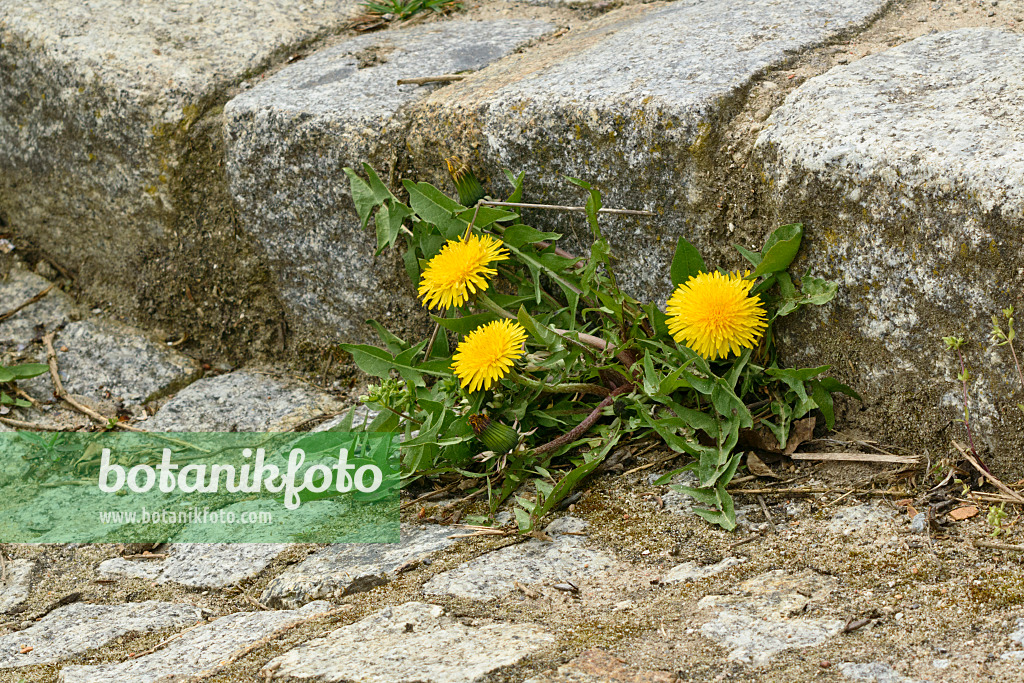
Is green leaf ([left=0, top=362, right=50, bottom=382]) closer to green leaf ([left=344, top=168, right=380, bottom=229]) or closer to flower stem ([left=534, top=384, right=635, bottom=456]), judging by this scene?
green leaf ([left=344, top=168, right=380, bottom=229])

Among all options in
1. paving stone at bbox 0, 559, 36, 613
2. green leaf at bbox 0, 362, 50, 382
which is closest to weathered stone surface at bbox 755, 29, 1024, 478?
paving stone at bbox 0, 559, 36, 613

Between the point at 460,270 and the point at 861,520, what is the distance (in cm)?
94

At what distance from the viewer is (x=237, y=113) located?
8.11 feet

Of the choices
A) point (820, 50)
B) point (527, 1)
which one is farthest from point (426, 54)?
point (820, 50)

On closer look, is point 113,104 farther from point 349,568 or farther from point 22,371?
point 349,568

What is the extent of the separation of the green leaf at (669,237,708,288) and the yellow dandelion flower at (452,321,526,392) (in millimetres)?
341

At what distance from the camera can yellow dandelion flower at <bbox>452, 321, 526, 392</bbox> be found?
1.81 metres

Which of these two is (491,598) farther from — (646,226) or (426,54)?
(426,54)

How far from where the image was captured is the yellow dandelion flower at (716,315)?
1.65 meters

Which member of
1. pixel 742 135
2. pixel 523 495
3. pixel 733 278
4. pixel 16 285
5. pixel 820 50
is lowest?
pixel 523 495

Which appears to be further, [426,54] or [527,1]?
[527,1]

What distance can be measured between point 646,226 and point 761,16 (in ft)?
2.22

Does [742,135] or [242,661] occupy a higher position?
[742,135]

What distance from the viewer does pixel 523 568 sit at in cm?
156
